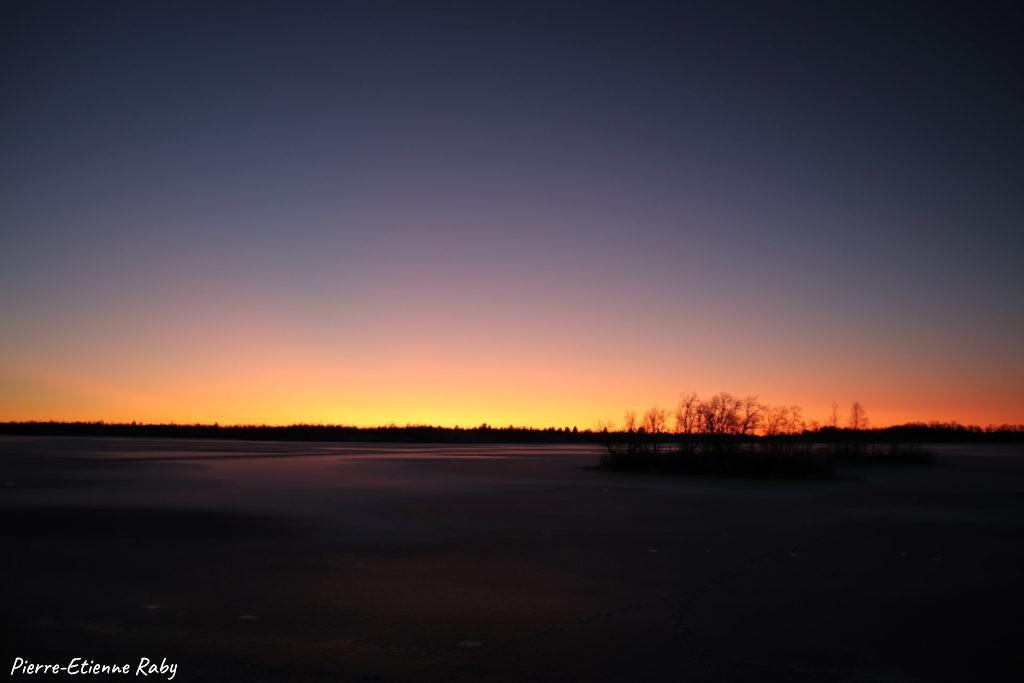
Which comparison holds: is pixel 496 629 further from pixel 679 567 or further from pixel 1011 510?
pixel 1011 510

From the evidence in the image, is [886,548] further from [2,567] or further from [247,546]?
[2,567]

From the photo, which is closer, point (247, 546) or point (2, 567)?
point (2, 567)

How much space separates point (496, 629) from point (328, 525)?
5476mm

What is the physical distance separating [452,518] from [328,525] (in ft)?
6.31

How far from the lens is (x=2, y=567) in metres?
6.79

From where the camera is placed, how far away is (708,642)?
15.4ft

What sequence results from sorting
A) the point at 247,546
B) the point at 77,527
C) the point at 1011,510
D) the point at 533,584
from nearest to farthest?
the point at 533,584, the point at 247,546, the point at 77,527, the point at 1011,510

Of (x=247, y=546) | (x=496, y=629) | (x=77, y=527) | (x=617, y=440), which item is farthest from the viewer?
(x=617, y=440)

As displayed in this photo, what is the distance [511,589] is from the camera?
20.5ft

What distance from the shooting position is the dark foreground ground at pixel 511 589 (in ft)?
14.3

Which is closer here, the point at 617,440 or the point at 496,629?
the point at 496,629

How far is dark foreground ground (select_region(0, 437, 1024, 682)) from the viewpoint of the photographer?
4363mm

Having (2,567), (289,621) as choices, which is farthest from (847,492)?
(2,567)

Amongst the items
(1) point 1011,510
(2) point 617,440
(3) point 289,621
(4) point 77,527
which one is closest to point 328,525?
(4) point 77,527
